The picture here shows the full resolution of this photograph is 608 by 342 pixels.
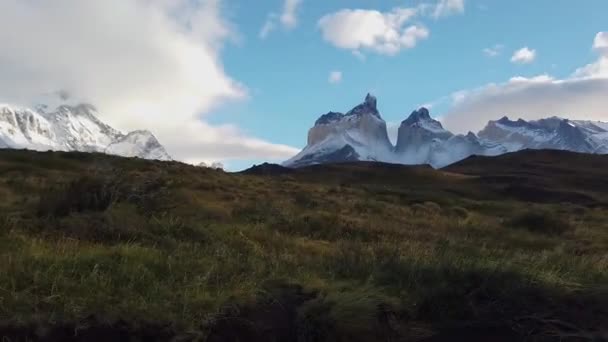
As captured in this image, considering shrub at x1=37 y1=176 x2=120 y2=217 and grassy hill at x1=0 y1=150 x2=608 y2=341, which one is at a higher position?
shrub at x1=37 y1=176 x2=120 y2=217

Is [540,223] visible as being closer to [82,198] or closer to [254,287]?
[82,198]

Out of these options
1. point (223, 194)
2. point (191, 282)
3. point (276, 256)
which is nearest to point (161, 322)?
point (191, 282)

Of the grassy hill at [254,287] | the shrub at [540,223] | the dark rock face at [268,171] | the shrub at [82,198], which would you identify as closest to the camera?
the grassy hill at [254,287]

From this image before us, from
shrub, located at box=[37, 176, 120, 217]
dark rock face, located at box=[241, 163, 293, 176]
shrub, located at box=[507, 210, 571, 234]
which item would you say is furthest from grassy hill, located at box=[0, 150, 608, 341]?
dark rock face, located at box=[241, 163, 293, 176]

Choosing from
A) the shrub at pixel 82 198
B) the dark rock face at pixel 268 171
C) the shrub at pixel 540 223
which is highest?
the dark rock face at pixel 268 171

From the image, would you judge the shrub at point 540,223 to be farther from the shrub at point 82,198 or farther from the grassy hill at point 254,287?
the shrub at point 82,198

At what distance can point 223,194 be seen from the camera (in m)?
28.5

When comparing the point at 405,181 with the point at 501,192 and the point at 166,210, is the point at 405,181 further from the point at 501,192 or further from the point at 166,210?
the point at 166,210

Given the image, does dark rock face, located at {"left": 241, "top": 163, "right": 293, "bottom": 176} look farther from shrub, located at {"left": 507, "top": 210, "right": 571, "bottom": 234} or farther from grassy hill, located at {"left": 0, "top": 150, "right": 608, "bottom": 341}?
grassy hill, located at {"left": 0, "top": 150, "right": 608, "bottom": 341}

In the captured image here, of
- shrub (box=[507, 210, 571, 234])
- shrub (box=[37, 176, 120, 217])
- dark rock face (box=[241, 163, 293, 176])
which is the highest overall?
dark rock face (box=[241, 163, 293, 176])

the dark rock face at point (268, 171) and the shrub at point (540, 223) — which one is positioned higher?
the dark rock face at point (268, 171)

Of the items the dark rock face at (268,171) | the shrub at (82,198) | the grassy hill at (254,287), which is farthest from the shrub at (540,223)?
the dark rock face at (268,171)

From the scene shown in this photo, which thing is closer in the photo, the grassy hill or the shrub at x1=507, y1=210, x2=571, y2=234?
the grassy hill

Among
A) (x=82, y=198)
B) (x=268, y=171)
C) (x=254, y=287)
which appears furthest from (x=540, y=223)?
(x=268, y=171)
